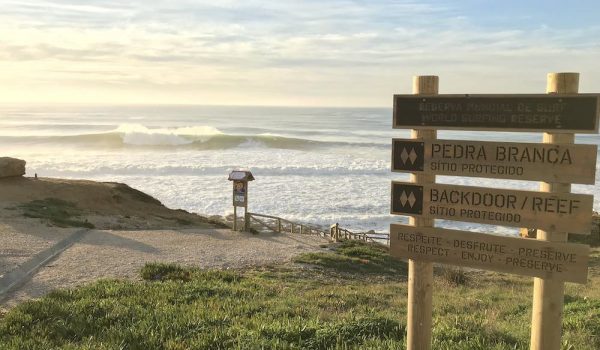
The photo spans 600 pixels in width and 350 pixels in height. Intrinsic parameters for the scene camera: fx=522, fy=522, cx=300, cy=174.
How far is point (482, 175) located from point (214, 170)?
1479 inches

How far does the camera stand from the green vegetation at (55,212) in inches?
675

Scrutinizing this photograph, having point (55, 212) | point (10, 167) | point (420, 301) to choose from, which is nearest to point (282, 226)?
point (55, 212)

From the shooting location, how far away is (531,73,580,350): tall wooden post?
358 cm

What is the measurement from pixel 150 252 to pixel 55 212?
671 cm

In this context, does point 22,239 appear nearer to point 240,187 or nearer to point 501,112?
point 240,187

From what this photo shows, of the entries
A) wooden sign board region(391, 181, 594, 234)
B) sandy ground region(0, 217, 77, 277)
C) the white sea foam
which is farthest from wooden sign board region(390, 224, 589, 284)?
the white sea foam

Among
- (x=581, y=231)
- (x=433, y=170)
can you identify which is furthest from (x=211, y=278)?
(x=581, y=231)

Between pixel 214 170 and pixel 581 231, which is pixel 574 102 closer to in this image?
pixel 581 231

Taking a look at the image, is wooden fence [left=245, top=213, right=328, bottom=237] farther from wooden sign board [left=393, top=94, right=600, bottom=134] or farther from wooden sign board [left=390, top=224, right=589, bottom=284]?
wooden sign board [left=393, top=94, right=600, bottom=134]

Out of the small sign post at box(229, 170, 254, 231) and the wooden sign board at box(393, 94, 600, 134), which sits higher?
the wooden sign board at box(393, 94, 600, 134)

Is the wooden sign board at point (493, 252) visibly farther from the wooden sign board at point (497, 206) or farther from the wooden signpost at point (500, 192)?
the wooden sign board at point (497, 206)

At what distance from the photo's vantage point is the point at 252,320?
19.1ft

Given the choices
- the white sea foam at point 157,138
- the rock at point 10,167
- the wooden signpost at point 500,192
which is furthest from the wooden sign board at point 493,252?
the white sea foam at point 157,138

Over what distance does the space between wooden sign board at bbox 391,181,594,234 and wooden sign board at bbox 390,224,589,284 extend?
13cm
